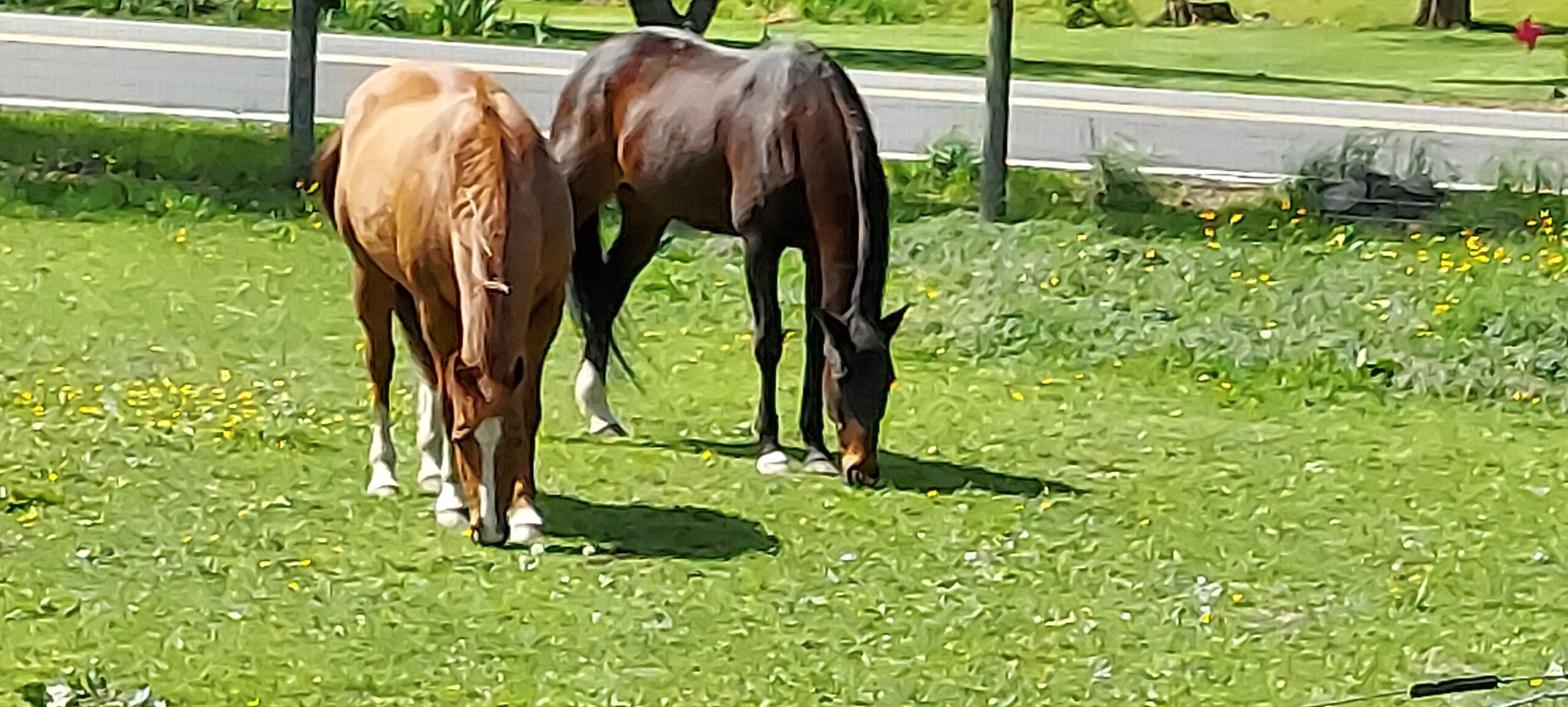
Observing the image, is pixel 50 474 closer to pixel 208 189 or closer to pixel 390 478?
pixel 390 478

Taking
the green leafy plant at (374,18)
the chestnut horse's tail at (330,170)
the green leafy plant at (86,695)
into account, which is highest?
the chestnut horse's tail at (330,170)

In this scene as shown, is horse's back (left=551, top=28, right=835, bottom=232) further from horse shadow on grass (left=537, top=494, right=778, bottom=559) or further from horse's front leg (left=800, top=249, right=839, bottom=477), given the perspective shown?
horse shadow on grass (left=537, top=494, right=778, bottom=559)

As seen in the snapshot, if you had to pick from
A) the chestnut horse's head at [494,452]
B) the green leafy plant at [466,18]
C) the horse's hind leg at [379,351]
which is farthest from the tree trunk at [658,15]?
the chestnut horse's head at [494,452]

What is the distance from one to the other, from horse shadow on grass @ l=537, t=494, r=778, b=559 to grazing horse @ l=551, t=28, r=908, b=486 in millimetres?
704

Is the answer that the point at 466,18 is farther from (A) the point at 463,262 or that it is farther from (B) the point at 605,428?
(A) the point at 463,262

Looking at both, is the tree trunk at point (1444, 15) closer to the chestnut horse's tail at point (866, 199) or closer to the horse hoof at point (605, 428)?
the horse hoof at point (605, 428)

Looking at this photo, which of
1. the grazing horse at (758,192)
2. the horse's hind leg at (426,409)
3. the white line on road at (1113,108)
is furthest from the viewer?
the white line on road at (1113,108)

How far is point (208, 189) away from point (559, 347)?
3.90m

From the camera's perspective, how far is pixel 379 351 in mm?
9508

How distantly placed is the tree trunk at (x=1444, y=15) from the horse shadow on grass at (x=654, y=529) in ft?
66.6

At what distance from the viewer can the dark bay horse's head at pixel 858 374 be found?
938 cm

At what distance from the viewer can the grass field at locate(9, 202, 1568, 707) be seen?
24.5ft

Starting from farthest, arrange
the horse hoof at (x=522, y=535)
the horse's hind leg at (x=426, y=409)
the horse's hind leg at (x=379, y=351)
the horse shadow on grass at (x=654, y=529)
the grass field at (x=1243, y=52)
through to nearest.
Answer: the grass field at (x=1243, y=52) < the horse's hind leg at (x=379, y=351) < the horse's hind leg at (x=426, y=409) < the horse shadow on grass at (x=654, y=529) < the horse hoof at (x=522, y=535)

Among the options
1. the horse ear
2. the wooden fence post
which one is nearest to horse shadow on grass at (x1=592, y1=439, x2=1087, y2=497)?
the horse ear
